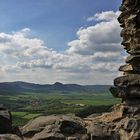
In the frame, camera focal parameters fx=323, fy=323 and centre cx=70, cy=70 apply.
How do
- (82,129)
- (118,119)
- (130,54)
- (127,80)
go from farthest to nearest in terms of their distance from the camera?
(130,54), (127,80), (118,119), (82,129)

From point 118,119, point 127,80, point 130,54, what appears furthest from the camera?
point 130,54

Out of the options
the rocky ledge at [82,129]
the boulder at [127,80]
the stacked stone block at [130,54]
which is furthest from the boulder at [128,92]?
the rocky ledge at [82,129]

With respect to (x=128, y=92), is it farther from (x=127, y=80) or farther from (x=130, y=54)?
(x=130, y=54)

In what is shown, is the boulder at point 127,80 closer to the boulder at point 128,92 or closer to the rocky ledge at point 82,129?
the boulder at point 128,92

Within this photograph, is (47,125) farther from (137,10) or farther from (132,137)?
(137,10)

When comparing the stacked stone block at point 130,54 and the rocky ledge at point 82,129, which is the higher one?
the stacked stone block at point 130,54

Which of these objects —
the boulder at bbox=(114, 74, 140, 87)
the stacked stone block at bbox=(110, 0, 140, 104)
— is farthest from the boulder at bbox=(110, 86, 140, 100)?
the boulder at bbox=(114, 74, 140, 87)

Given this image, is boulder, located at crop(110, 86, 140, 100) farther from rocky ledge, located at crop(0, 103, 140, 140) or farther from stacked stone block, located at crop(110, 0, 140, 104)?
rocky ledge, located at crop(0, 103, 140, 140)

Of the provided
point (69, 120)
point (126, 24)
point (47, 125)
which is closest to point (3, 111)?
point (47, 125)

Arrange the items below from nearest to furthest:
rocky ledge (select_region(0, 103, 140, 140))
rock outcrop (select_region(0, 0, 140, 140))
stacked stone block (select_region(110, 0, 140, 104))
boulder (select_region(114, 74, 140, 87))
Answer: rocky ledge (select_region(0, 103, 140, 140)) < rock outcrop (select_region(0, 0, 140, 140)) < boulder (select_region(114, 74, 140, 87)) < stacked stone block (select_region(110, 0, 140, 104))

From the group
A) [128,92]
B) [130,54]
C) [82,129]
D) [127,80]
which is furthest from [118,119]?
[130,54]

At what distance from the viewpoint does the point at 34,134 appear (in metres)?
42.2

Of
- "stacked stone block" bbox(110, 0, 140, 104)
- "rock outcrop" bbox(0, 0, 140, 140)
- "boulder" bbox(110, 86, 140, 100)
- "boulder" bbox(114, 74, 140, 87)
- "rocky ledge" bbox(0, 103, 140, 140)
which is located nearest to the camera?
"rocky ledge" bbox(0, 103, 140, 140)

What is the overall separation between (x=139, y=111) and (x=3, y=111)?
18806 mm
